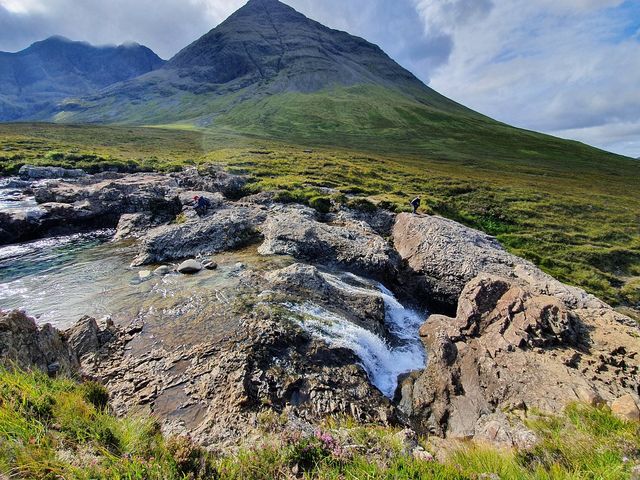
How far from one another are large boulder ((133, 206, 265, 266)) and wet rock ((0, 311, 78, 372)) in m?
12.8

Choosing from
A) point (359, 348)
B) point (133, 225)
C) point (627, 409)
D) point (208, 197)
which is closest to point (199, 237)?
point (208, 197)

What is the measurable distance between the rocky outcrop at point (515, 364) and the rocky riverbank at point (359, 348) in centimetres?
6

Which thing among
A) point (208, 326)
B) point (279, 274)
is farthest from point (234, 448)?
point (279, 274)

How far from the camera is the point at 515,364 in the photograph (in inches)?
572

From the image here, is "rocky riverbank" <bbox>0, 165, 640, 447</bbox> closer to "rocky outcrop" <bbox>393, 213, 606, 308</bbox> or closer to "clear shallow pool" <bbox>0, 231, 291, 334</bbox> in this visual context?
"rocky outcrop" <bbox>393, 213, 606, 308</bbox>

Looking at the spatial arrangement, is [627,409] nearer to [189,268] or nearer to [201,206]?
[189,268]

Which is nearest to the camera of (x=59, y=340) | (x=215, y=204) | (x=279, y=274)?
(x=59, y=340)

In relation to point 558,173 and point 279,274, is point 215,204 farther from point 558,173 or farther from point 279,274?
point 558,173

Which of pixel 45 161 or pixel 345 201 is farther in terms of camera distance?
pixel 45 161

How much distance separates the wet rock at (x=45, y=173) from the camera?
50656 mm

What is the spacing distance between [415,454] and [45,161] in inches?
2894

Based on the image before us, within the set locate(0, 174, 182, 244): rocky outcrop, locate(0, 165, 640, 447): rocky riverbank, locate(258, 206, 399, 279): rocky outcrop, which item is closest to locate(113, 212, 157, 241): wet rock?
locate(0, 174, 182, 244): rocky outcrop

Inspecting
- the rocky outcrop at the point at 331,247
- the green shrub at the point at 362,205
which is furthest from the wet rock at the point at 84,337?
the green shrub at the point at 362,205

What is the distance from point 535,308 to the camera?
54.1 feet
